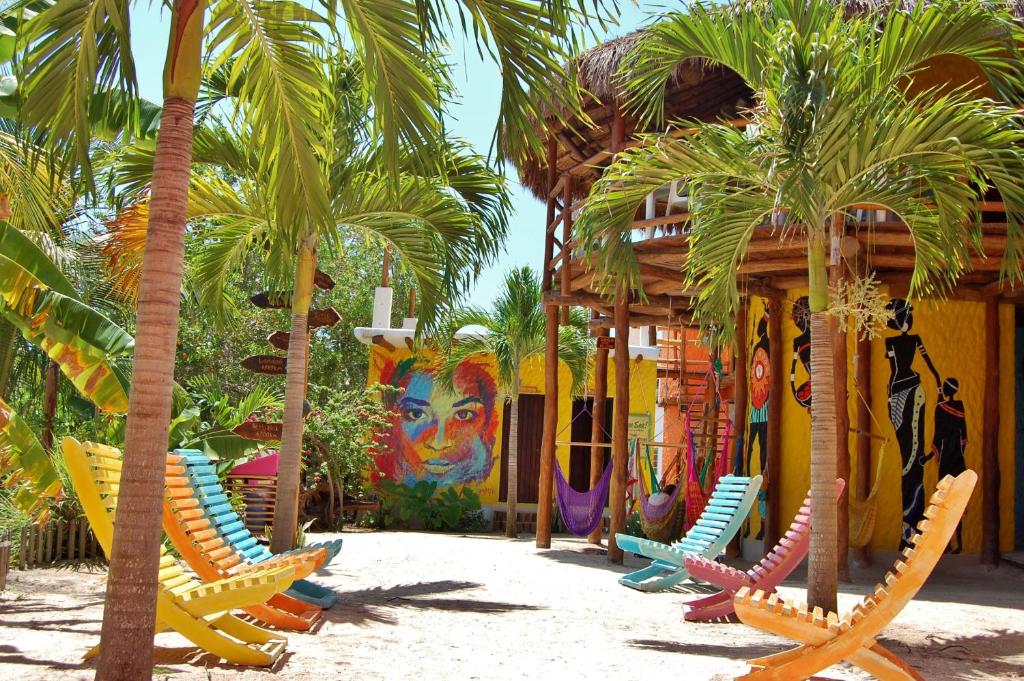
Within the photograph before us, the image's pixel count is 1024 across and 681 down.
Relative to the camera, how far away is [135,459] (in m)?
3.22

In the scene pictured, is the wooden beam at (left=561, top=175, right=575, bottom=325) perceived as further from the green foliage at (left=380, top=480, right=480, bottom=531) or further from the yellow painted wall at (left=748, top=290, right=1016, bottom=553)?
the green foliage at (left=380, top=480, right=480, bottom=531)

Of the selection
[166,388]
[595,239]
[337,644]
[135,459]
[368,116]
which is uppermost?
[368,116]

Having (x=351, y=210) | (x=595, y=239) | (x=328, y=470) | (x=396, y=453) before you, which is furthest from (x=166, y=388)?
(x=396, y=453)

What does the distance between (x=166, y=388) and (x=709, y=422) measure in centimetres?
933

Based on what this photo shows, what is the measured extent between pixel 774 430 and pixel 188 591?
7.24 metres

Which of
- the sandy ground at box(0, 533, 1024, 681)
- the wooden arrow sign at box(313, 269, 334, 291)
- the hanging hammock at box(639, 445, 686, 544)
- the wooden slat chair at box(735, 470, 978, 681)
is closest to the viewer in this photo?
the wooden slat chair at box(735, 470, 978, 681)

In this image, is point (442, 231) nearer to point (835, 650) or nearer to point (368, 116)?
point (368, 116)

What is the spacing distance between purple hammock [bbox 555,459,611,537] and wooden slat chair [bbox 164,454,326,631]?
21.3ft

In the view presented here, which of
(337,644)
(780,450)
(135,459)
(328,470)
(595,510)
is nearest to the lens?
(135,459)

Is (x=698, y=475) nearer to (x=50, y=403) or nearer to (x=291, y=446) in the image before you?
(x=291, y=446)

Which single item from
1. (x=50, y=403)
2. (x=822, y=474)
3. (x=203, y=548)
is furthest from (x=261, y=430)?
(x=822, y=474)

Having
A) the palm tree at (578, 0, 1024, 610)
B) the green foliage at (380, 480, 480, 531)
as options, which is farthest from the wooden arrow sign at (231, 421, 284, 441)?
the green foliage at (380, 480, 480, 531)

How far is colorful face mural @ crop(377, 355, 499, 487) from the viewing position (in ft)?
52.8

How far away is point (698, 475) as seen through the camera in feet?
37.8
